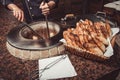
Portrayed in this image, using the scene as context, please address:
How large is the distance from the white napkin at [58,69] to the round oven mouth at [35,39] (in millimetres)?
178

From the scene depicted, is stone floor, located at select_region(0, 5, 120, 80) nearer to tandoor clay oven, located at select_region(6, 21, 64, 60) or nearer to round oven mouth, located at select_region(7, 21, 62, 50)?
tandoor clay oven, located at select_region(6, 21, 64, 60)

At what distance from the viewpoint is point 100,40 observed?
1964mm

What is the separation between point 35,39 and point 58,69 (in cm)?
63

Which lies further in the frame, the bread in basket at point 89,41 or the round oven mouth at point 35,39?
the round oven mouth at point 35,39

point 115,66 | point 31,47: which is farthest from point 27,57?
point 115,66

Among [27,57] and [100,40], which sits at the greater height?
[100,40]

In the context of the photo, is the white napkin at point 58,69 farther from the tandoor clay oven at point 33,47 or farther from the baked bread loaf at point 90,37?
the baked bread loaf at point 90,37

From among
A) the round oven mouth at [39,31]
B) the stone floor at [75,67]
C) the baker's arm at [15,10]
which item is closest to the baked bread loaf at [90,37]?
the stone floor at [75,67]

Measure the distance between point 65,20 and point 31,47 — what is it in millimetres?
818

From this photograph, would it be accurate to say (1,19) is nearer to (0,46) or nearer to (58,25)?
(0,46)

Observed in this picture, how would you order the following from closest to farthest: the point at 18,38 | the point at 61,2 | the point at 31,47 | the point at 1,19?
the point at 31,47 < the point at 18,38 < the point at 1,19 < the point at 61,2

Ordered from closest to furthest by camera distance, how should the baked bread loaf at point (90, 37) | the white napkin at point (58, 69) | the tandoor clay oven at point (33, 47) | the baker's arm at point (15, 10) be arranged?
the white napkin at point (58, 69) → the baked bread loaf at point (90, 37) → the tandoor clay oven at point (33, 47) → the baker's arm at point (15, 10)

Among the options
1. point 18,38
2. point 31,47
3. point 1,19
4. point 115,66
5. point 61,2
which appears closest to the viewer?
point 115,66

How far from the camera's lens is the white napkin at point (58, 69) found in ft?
5.78
